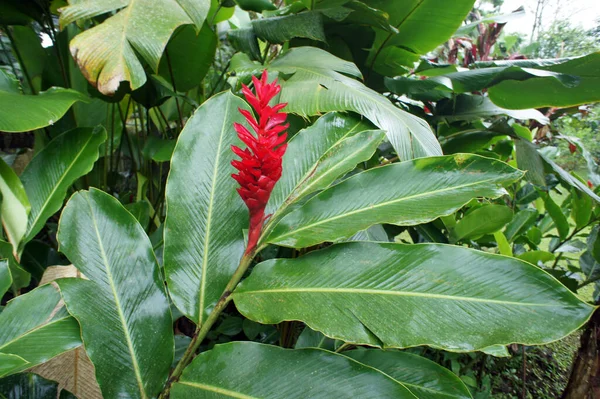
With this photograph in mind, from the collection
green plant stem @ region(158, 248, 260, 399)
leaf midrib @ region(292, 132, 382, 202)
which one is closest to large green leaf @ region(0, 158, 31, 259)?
green plant stem @ region(158, 248, 260, 399)

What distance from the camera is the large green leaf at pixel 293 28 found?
879 mm

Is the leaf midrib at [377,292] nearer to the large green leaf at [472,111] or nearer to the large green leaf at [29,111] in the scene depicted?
the large green leaf at [29,111]

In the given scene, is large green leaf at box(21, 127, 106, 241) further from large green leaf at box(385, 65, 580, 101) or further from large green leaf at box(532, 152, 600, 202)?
large green leaf at box(532, 152, 600, 202)

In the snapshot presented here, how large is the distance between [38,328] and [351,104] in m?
0.57

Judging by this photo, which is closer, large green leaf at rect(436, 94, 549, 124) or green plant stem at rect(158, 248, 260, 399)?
green plant stem at rect(158, 248, 260, 399)

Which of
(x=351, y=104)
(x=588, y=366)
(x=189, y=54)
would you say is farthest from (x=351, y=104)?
(x=588, y=366)

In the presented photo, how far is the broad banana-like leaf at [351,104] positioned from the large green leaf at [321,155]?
35mm

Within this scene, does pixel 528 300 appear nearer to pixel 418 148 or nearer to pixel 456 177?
pixel 456 177

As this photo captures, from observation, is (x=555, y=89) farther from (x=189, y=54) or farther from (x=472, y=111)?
(x=189, y=54)

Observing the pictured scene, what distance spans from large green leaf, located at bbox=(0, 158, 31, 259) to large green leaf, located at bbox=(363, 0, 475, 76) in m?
0.95

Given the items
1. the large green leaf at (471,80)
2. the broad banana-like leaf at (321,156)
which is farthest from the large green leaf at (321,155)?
the large green leaf at (471,80)

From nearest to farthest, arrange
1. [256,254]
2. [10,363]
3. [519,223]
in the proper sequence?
[10,363]
[256,254]
[519,223]

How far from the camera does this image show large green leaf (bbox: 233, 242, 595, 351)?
1.15 feet

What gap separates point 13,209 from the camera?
24.2 inches
